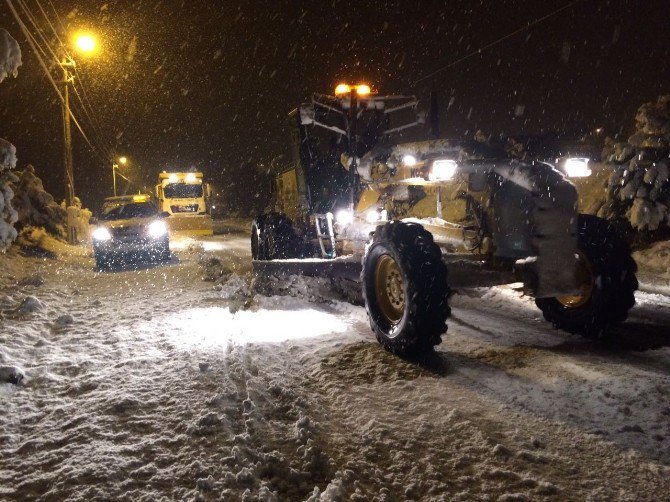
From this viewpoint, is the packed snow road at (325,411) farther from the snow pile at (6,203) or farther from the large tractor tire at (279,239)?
the snow pile at (6,203)

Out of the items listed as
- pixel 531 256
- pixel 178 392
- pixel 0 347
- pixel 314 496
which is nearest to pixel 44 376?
pixel 0 347

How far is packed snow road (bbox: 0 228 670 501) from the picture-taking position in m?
2.90

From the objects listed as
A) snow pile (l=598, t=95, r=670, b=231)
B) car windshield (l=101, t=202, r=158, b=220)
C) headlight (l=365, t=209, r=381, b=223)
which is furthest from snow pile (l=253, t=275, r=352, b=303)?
snow pile (l=598, t=95, r=670, b=231)

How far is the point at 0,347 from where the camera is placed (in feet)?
17.7

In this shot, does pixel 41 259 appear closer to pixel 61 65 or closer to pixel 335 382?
pixel 61 65

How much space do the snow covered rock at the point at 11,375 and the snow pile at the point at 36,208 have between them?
1605 cm

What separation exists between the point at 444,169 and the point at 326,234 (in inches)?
131

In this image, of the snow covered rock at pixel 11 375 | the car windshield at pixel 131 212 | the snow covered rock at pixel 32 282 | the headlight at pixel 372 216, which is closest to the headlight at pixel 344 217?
the headlight at pixel 372 216

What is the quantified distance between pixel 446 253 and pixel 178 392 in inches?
126

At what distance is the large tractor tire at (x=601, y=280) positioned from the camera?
17.6 ft

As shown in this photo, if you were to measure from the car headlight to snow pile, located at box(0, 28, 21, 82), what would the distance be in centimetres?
414

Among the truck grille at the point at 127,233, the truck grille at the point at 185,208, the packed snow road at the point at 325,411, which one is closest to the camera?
the packed snow road at the point at 325,411

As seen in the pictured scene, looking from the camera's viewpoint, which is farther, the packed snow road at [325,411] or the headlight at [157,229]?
the headlight at [157,229]

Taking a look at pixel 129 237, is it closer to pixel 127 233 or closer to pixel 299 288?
pixel 127 233
